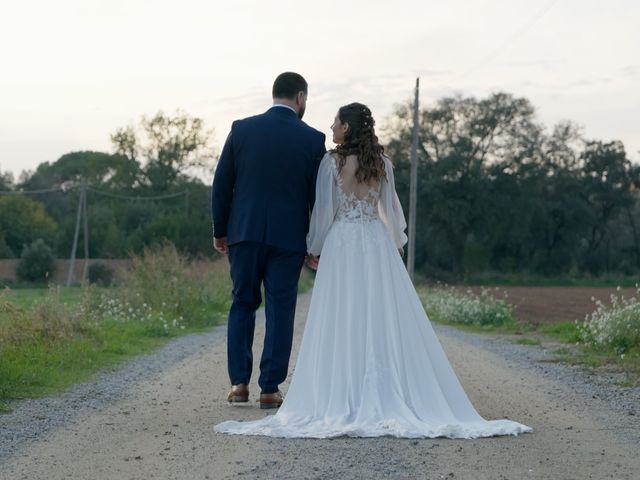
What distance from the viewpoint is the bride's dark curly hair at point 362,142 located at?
818 cm

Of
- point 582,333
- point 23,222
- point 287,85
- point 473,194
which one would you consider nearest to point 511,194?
point 473,194

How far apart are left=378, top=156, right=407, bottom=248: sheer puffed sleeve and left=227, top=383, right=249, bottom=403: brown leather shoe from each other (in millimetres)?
1623

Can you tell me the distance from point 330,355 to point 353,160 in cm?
146

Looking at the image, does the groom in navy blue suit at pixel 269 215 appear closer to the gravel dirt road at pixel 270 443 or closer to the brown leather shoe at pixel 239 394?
the brown leather shoe at pixel 239 394

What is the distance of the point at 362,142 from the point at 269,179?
770 mm

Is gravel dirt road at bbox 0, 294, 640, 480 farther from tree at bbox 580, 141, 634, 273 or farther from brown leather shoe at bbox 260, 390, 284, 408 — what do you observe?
tree at bbox 580, 141, 634, 273

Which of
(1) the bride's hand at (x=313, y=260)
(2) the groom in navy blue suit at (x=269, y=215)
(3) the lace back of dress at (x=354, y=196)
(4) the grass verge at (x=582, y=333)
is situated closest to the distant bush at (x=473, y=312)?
(4) the grass verge at (x=582, y=333)

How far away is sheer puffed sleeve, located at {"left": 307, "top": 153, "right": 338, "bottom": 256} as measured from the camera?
8.34 meters

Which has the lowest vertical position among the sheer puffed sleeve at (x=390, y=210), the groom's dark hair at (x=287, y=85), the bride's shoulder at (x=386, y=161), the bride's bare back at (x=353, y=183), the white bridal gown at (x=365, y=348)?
the white bridal gown at (x=365, y=348)

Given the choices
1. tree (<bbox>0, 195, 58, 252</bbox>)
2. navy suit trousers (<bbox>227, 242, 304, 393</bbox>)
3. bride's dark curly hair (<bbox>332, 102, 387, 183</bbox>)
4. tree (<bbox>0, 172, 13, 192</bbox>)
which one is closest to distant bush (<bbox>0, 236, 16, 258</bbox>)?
tree (<bbox>0, 195, 58, 252</bbox>)

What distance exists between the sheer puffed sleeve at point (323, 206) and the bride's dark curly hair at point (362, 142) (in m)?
0.22

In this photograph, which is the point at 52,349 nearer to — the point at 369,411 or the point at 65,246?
the point at 369,411

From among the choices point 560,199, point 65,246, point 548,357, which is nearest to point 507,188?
point 560,199

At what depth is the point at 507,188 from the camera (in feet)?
233
